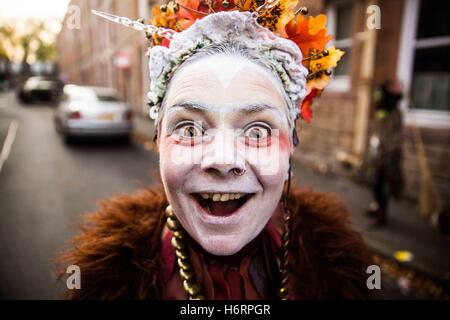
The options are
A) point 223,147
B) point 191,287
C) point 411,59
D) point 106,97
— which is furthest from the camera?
point 106,97

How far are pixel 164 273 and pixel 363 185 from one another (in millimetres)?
5029

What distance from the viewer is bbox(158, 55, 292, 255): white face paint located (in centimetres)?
101

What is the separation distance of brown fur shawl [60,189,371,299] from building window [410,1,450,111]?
433 cm

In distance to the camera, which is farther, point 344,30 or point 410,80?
point 344,30

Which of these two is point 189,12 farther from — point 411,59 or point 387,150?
point 411,59

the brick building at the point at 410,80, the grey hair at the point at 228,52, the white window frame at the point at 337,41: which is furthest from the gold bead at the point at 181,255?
the white window frame at the point at 337,41

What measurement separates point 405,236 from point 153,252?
11.3 ft

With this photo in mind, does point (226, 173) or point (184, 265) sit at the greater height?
point (226, 173)

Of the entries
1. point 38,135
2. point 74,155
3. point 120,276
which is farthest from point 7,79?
point 120,276

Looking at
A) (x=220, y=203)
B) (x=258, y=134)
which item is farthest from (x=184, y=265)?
(x=258, y=134)

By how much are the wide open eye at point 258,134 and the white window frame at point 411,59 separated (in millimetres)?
4569

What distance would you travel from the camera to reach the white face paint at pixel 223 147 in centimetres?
101

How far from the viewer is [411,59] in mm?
5094

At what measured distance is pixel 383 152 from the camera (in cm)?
413
